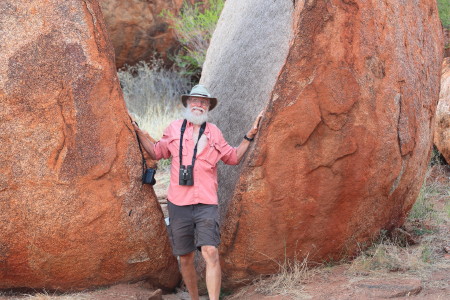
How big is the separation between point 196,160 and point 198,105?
0.39 metres

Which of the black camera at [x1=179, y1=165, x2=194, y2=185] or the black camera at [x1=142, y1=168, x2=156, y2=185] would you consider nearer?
the black camera at [x1=179, y1=165, x2=194, y2=185]

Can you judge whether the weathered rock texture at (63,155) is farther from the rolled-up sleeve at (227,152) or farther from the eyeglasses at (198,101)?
the rolled-up sleeve at (227,152)

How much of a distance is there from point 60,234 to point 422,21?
3145 millimetres

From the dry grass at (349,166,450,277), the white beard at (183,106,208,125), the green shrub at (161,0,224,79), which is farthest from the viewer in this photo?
the green shrub at (161,0,224,79)

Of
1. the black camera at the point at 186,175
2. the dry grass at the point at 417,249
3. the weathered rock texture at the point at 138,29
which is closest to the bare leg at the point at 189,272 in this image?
the black camera at the point at 186,175

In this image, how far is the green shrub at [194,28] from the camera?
1153 centimetres

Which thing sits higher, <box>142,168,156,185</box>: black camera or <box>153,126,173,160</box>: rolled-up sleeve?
<box>153,126,173,160</box>: rolled-up sleeve

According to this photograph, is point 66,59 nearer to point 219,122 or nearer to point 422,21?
point 219,122

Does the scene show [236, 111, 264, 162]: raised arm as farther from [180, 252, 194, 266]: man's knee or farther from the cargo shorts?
[180, 252, 194, 266]: man's knee

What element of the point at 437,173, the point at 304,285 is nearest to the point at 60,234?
the point at 304,285

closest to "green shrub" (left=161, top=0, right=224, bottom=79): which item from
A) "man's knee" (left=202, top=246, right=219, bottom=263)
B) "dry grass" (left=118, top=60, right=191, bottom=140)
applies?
"dry grass" (left=118, top=60, right=191, bottom=140)

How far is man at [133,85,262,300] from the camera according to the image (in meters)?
4.00

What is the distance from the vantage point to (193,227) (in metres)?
4.11

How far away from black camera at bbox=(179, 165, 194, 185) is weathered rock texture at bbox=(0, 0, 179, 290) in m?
0.35
